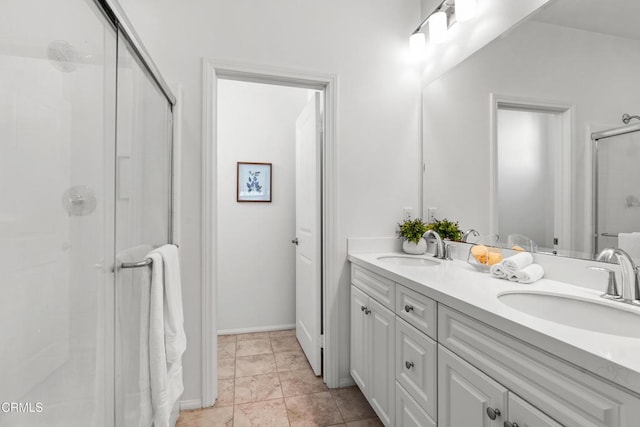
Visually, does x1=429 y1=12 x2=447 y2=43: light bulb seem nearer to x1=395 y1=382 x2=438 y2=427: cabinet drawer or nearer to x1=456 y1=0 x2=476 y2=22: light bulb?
x1=456 y1=0 x2=476 y2=22: light bulb

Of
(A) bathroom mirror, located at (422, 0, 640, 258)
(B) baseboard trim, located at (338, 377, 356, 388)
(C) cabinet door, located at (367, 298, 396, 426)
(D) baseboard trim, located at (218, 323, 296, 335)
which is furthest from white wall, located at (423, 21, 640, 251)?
(D) baseboard trim, located at (218, 323, 296, 335)

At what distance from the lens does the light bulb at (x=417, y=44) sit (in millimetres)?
2009

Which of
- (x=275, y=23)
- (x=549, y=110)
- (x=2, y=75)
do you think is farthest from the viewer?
(x=275, y=23)

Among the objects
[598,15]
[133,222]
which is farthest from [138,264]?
[598,15]

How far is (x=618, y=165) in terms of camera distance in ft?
3.53

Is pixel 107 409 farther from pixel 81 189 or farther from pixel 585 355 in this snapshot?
pixel 585 355

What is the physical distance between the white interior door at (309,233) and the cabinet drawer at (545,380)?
3.99ft

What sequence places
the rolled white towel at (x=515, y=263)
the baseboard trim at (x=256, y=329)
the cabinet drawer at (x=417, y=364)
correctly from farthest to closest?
1. the baseboard trim at (x=256, y=329)
2. the rolled white towel at (x=515, y=263)
3. the cabinet drawer at (x=417, y=364)

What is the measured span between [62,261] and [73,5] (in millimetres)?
617

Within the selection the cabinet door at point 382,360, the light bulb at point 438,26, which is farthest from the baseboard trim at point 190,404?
the light bulb at point 438,26

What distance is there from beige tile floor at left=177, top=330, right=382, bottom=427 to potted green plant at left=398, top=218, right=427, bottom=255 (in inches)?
38.3

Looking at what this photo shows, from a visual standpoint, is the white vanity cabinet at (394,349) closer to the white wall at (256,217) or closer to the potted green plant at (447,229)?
the potted green plant at (447,229)

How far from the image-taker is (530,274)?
121 centimetres

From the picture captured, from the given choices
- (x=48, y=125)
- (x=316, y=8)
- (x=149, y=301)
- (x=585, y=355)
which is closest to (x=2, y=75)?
(x=48, y=125)
